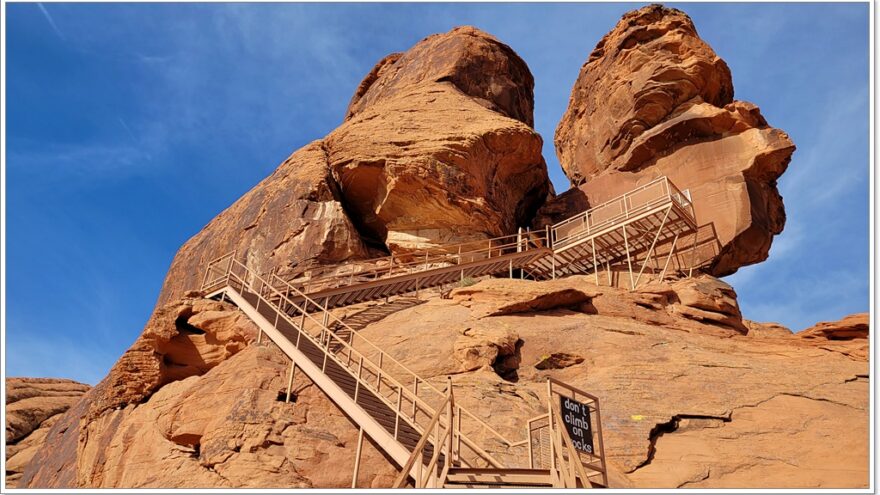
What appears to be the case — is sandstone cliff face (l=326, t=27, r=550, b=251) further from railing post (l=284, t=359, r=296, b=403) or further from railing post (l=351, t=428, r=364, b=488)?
railing post (l=351, t=428, r=364, b=488)

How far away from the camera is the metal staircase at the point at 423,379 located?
30.9ft

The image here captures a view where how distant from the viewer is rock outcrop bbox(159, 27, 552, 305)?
82.4 feet

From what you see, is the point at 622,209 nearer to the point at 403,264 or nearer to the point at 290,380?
the point at 403,264

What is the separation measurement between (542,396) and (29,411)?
27394 millimetres

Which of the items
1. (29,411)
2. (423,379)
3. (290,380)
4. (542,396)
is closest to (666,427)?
(542,396)

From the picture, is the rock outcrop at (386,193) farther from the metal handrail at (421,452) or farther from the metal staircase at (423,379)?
the metal handrail at (421,452)

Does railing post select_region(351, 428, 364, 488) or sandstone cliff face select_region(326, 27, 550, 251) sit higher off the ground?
sandstone cliff face select_region(326, 27, 550, 251)

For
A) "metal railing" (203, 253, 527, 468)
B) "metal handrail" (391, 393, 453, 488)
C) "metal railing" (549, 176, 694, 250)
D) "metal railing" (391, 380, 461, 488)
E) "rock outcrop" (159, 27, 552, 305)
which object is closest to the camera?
"metal handrail" (391, 393, 453, 488)

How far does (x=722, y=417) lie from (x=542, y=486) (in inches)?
208

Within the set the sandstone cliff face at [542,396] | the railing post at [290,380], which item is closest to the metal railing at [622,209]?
the sandstone cliff face at [542,396]

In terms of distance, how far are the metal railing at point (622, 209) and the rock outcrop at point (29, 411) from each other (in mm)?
22408

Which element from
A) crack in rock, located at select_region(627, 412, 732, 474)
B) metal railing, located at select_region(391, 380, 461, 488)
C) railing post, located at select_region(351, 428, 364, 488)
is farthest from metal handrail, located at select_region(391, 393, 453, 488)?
crack in rock, located at select_region(627, 412, 732, 474)

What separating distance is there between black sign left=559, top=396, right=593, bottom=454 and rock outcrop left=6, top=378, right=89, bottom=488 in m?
22.8

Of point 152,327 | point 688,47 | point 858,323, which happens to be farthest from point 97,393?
point 688,47
